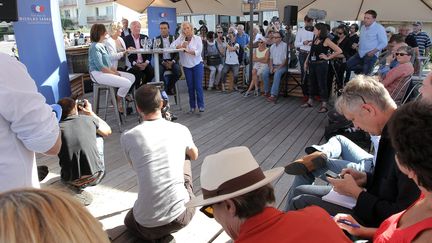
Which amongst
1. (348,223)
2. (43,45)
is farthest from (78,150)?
(43,45)

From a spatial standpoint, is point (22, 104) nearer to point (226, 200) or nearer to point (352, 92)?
point (226, 200)

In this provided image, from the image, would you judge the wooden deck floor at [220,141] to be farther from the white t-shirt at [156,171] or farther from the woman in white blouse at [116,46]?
the woman in white blouse at [116,46]

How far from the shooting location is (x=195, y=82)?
5.81 metres

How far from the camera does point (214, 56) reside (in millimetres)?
8227

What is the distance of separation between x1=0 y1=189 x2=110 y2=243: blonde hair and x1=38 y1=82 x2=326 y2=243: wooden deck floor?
5.87 feet

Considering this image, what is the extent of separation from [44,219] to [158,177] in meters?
1.52

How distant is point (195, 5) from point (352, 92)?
348 inches

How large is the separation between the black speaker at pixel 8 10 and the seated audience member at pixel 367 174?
1885 millimetres

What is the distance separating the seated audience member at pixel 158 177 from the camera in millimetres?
2156

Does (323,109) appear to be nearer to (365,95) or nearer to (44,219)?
(365,95)

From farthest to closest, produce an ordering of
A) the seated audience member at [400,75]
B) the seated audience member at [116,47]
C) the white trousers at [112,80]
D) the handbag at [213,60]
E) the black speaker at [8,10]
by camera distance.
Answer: the handbag at [213,60], the seated audience member at [116,47], the white trousers at [112,80], the seated audience member at [400,75], the black speaker at [8,10]

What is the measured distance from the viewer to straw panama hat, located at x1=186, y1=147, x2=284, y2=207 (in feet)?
4.21

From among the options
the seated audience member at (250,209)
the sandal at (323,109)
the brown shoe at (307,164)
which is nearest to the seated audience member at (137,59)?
the sandal at (323,109)

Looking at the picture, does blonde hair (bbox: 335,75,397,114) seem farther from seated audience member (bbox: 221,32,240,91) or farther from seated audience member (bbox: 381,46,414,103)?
seated audience member (bbox: 221,32,240,91)
